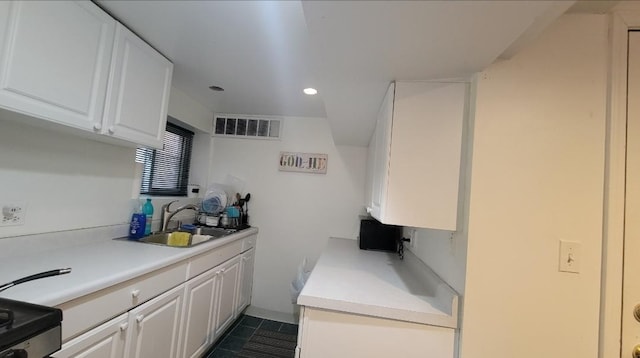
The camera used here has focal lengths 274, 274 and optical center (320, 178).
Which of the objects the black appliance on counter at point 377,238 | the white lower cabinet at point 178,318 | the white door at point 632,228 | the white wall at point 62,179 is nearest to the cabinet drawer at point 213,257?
the white lower cabinet at point 178,318

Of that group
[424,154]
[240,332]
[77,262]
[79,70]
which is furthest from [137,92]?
[240,332]

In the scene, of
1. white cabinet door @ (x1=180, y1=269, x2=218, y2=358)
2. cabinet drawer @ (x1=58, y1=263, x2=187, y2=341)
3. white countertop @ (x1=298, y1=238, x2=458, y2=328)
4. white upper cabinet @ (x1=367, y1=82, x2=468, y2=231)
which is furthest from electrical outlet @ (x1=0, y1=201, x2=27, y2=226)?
white upper cabinet @ (x1=367, y1=82, x2=468, y2=231)

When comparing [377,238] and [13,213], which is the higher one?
[13,213]

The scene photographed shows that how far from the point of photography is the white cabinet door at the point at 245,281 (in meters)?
2.64

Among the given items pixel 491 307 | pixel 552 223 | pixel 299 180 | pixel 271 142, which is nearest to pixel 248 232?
pixel 299 180

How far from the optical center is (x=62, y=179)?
1.53m

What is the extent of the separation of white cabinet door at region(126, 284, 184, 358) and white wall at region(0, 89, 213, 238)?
2.28 feet

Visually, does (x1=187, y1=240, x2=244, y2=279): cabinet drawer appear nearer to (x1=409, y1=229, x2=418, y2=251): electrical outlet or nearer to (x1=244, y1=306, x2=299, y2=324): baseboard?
(x1=244, y1=306, x2=299, y2=324): baseboard

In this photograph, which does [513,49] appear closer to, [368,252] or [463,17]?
[463,17]

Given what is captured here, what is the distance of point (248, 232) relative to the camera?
2.72 m

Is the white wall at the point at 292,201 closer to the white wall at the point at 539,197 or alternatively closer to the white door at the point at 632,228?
the white wall at the point at 539,197

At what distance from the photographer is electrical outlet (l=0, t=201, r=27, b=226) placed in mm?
1274

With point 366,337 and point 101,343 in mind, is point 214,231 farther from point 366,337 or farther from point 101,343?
point 366,337

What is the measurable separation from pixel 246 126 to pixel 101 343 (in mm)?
2279
